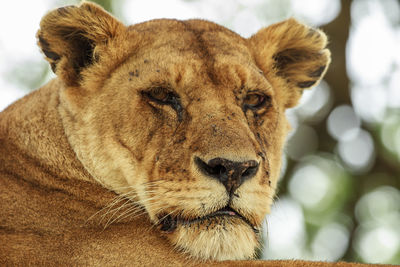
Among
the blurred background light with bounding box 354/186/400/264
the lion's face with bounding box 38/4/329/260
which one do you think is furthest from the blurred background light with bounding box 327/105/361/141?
the lion's face with bounding box 38/4/329/260

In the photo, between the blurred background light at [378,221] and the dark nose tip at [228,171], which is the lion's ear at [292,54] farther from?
the blurred background light at [378,221]

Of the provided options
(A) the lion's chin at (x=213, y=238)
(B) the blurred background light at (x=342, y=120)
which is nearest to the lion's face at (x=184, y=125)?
(A) the lion's chin at (x=213, y=238)

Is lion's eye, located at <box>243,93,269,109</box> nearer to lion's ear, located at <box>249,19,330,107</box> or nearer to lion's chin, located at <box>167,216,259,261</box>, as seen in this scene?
lion's ear, located at <box>249,19,330,107</box>

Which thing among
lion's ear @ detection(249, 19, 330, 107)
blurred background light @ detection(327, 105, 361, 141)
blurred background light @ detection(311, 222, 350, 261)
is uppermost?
lion's ear @ detection(249, 19, 330, 107)

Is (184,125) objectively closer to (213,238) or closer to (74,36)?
(213,238)

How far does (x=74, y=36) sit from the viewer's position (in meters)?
4.00

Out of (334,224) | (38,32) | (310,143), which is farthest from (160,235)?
(334,224)

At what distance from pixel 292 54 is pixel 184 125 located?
1.73 metres

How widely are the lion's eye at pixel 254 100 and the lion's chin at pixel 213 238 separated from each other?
1.04 m

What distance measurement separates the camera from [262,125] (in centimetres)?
399

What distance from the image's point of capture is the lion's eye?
155 inches

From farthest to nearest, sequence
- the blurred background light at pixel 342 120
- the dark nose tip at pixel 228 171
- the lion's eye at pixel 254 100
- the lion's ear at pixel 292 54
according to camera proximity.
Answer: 1. the blurred background light at pixel 342 120
2. the lion's ear at pixel 292 54
3. the lion's eye at pixel 254 100
4. the dark nose tip at pixel 228 171

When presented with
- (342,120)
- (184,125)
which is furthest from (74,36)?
(342,120)

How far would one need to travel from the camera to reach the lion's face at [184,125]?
3.12 meters
